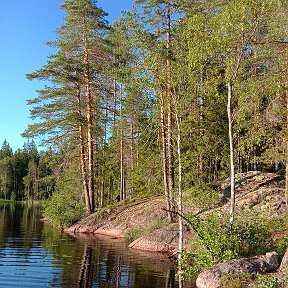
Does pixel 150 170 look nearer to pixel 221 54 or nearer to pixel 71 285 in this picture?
pixel 221 54

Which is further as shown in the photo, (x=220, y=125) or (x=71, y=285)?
(x=220, y=125)

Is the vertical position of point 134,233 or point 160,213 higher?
→ point 160,213

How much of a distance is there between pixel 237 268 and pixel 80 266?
6.26m

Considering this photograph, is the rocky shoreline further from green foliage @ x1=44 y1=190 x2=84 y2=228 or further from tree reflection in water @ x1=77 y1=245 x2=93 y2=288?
tree reflection in water @ x1=77 y1=245 x2=93 y2=288

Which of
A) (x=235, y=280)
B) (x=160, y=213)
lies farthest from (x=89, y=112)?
(x=235, y=280)

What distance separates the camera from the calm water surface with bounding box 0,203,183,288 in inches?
497

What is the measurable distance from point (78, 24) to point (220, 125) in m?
13.5

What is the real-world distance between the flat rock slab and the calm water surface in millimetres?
1400

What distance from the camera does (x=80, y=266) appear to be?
A: 15078mm

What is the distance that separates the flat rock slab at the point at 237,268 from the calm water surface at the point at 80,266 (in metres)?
1.40

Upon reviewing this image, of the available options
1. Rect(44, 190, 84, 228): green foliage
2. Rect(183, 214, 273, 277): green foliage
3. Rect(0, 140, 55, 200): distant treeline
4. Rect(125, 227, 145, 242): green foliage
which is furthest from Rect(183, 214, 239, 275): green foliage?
Rect(0, 140, 55, 200): distant treeline

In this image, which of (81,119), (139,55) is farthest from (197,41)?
(81,119)

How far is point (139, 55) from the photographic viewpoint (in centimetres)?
1964

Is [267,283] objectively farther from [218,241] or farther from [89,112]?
[89,112]
